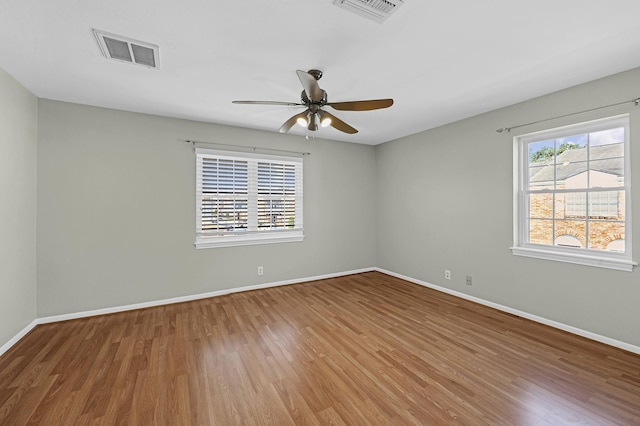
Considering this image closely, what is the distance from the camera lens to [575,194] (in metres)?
2.96

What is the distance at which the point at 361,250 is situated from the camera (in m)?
5.43

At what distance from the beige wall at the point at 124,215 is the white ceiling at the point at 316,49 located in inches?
16.7

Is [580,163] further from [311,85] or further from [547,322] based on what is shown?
[311,85]

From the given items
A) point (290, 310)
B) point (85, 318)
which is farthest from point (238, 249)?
point (85, 318)

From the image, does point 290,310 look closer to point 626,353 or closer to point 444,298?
point 444,298

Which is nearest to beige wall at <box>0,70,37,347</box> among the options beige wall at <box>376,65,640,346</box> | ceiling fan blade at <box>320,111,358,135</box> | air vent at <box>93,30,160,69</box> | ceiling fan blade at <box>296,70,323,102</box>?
air vent at <box>93,30,160,69</box>

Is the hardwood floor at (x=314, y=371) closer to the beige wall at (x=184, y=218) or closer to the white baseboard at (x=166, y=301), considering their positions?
the white baseboard at (x=166, y=301)

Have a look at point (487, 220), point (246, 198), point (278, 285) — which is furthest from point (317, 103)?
point (278, 285)

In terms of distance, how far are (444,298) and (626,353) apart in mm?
1758

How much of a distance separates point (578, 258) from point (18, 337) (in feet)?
18.8

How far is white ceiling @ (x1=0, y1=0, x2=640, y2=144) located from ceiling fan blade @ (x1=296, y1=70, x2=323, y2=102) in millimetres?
291

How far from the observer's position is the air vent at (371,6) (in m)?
1.65

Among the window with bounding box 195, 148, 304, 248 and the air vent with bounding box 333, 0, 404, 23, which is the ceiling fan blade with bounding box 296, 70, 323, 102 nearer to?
the air vent with bounding box 333, 0, 404, 23

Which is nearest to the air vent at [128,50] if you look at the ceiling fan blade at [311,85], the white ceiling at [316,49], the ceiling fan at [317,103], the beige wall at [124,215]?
the white ceiling at [316,49]
